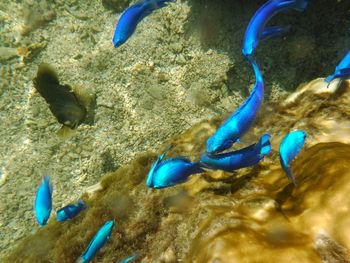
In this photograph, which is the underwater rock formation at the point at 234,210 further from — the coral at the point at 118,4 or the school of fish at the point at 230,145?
the coral at the point at 118,4

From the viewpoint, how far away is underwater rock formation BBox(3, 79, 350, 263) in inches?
80.6

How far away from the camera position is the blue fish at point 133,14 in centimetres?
284

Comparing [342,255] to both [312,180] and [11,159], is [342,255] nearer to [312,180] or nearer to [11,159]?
[312,180]

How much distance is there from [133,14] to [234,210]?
1.97 metres

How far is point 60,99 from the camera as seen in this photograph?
4.45 m

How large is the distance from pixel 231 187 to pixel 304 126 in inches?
36.4

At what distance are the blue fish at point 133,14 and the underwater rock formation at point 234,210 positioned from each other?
4.78ft

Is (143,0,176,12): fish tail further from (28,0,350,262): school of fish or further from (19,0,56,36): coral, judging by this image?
(19,0,56,36): coral

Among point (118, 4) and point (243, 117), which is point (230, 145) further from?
point (118, 4)

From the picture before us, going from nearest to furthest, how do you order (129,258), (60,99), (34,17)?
(129,258) → (60,99) → (34,17)

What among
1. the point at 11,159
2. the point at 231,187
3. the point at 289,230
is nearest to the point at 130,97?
the point at 11,159

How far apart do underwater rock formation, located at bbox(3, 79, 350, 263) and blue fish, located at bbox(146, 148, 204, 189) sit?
1.44 feet

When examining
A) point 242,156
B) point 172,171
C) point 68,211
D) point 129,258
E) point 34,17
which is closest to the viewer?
point 242,156

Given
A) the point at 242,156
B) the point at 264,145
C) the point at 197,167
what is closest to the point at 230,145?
the point at 242,156
